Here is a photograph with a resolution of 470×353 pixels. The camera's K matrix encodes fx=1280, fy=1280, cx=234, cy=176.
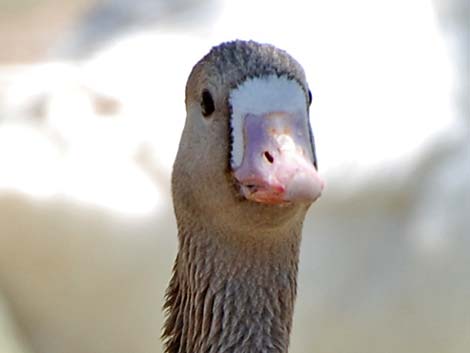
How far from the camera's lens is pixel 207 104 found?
1371 mm

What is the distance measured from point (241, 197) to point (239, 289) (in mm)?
154

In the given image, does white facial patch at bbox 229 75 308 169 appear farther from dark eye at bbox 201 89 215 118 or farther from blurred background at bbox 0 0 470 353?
blurred background at bbox 0 0 470 353

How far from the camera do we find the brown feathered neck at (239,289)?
1.38 metres

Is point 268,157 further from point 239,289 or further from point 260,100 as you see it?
point 239,289

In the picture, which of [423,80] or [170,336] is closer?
[170,336]

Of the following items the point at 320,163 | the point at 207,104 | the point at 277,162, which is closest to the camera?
the point at 277,162

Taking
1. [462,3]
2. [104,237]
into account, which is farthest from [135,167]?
[462,3]

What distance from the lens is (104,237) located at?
2.34 meters

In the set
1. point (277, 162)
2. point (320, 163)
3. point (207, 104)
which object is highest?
point (320, 163)

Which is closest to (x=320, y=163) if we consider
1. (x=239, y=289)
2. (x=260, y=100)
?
(x=239, y=289)

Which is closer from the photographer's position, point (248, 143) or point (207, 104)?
point (248, 143)

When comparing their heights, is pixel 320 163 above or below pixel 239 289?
above

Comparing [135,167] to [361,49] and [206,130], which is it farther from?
[206,130]

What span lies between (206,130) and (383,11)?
4.38 feet
